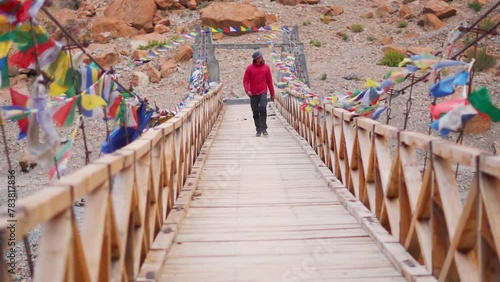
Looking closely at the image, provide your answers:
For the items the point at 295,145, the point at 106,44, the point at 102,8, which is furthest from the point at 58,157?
the point at 102,8

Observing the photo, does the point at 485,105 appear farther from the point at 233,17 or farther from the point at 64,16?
the point at 64,16

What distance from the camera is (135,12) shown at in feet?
92.5

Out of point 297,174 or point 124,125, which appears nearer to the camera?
point 124,125

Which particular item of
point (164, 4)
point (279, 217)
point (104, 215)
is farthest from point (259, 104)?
A: point (164, 4)

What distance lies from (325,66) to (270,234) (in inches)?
812

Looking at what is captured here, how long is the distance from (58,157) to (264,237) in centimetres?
145

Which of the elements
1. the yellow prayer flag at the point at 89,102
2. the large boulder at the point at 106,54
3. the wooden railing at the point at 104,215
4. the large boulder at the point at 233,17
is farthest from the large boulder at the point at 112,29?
the yellow prayer flag at the point at 89,102

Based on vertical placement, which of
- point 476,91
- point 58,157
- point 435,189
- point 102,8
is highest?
point 102,8

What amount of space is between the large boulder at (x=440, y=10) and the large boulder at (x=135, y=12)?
1399 cm

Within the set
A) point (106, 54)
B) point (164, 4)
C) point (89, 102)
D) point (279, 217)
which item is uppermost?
point (164, 4)

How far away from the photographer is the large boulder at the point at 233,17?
25.9 m

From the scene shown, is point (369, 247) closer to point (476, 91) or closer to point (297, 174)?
point (476, 91)

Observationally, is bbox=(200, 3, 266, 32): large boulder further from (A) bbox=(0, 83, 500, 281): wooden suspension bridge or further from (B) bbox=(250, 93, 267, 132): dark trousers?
(A) bbox=(0, 83, 500, 281): wooden suspension bridge

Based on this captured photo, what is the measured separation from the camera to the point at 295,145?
309 inches
